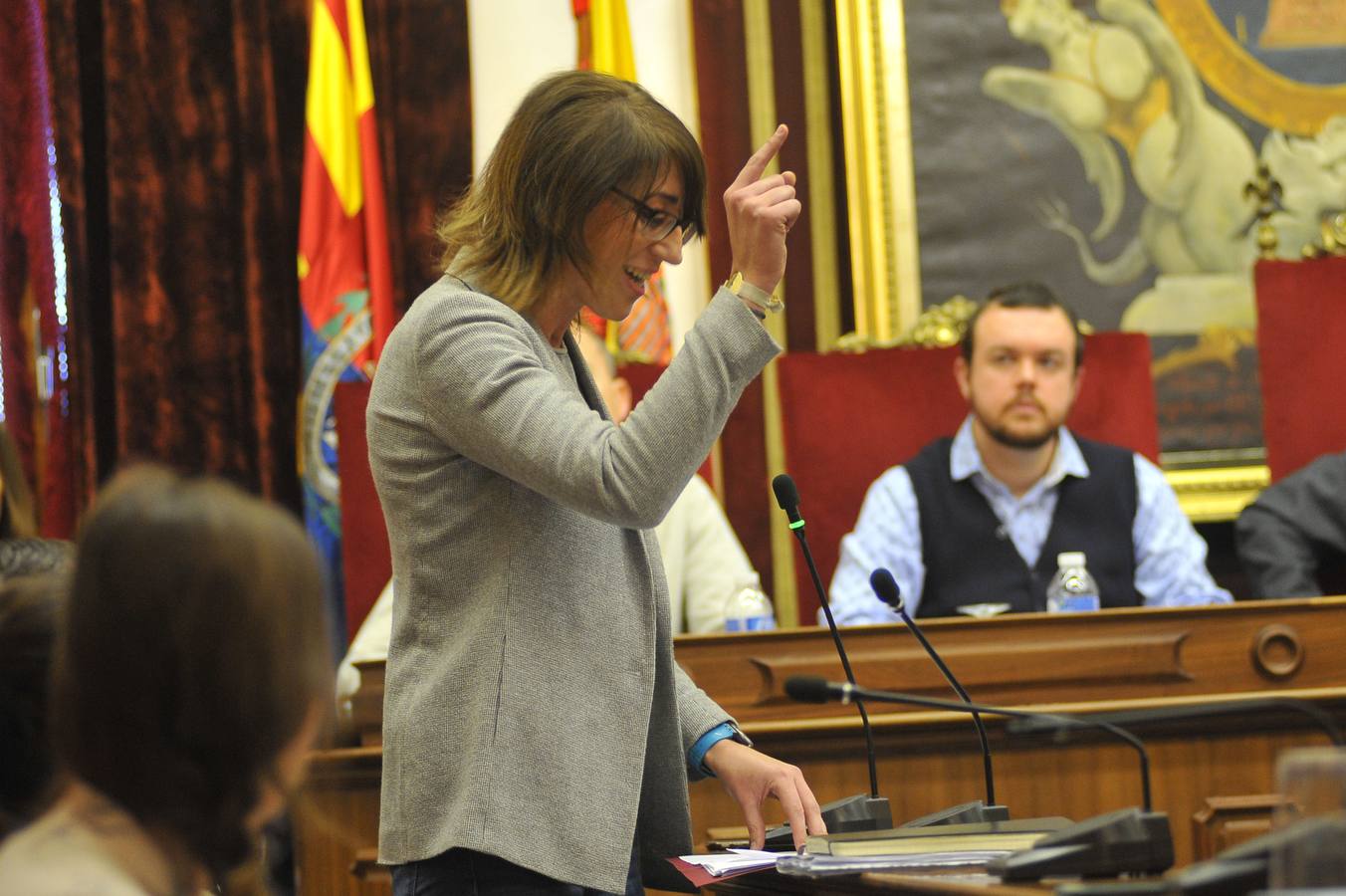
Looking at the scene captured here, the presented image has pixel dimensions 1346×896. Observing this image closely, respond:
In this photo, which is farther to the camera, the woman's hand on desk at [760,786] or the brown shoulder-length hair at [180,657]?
the woman's hand on desk at [760,786]

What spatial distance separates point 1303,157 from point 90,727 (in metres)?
4.76

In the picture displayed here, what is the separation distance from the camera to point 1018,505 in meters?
4.09

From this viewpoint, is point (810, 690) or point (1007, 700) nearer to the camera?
point (810, 690)

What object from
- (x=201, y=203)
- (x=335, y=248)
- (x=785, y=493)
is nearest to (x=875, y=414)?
(x=335, y=248)

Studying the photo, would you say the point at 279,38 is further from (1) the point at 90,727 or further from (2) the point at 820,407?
(1) the point at 90,727

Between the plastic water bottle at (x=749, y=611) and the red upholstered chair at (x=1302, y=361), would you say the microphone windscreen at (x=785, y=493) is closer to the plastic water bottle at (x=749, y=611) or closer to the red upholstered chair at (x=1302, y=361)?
the plastic water bottle at (x=749, y=611)

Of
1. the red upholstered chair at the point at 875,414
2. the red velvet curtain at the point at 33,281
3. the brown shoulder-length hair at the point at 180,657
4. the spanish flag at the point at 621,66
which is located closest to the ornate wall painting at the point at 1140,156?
the red upholstered chair at the point at 875,414

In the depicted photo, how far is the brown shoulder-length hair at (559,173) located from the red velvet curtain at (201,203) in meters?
2.98

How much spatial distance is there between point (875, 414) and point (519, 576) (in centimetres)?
277

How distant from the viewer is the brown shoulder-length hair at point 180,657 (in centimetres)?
98

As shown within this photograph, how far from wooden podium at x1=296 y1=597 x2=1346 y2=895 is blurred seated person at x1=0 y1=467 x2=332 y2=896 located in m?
1.95

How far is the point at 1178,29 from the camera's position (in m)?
5.08

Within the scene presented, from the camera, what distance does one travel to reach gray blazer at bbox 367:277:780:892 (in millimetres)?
1604

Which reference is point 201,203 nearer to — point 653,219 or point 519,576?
point 653,219
